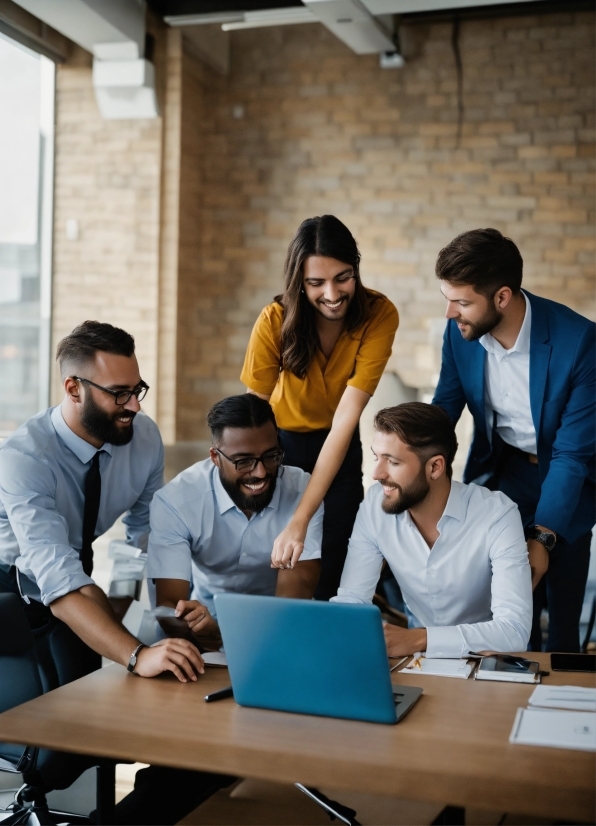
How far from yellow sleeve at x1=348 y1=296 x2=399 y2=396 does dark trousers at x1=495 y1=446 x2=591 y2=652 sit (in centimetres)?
47

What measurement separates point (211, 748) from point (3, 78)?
18.5 ft

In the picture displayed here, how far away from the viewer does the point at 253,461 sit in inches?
101

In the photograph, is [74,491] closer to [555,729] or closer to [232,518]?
[232,518]

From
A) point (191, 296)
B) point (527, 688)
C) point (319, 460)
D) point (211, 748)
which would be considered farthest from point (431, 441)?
point (191, 296)

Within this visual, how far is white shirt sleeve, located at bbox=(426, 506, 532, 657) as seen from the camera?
6.89 ft

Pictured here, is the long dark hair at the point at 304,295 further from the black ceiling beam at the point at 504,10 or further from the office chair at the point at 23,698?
the black ceiling beam at the point at 504,10

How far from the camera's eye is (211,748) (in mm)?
1579

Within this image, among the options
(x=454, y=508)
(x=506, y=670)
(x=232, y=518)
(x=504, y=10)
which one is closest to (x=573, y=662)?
(x=506, y=670)

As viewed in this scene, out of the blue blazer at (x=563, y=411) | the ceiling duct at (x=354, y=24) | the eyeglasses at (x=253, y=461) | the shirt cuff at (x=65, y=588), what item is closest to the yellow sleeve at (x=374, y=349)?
the blue blazer at (x=563, y=411)

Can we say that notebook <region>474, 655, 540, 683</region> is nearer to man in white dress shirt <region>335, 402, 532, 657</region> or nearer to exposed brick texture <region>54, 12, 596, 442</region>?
man in white dress shirt <region>335, 402, 532, 657</region>

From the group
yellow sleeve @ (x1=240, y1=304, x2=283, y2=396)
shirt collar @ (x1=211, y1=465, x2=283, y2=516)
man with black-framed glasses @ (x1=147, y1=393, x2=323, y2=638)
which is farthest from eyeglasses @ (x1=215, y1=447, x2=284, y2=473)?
yellow sleeve @ (x1=240, y1=304, x2=283, y2=396)

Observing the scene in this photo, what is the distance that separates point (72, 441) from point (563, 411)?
1.42 meters

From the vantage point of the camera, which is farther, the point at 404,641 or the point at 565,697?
the point at 404,641

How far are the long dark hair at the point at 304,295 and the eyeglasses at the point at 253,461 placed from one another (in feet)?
1.30
